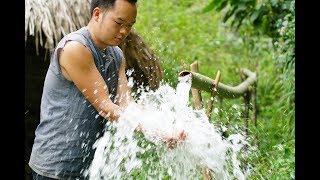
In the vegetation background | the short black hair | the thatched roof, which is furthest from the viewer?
the vegetation background

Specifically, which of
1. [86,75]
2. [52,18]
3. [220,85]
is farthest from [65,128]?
[52,18]

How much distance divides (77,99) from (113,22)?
15.9 inches

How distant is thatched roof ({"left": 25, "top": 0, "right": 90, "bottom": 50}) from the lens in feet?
16.3

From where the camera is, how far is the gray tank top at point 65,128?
2.99 meters

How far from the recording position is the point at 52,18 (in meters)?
5.04

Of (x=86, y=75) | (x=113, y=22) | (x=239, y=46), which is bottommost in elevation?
(x=239, y=46)

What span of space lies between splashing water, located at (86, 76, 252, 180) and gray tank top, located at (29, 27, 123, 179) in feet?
0.27

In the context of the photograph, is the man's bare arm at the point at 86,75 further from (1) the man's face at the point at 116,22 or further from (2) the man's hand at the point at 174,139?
(2) the man's hand at the point at 174,139

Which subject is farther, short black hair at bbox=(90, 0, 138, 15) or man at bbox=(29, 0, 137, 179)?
short black hair at bbox=(90, 0, 138, 15)

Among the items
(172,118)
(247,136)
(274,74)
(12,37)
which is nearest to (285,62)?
(247,136)

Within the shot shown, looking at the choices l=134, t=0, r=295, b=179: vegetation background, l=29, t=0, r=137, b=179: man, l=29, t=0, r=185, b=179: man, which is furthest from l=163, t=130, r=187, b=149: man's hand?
l=134, t=0, r=295, b=179: vegetation background

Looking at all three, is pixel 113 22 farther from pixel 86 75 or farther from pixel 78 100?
pixel 78 100

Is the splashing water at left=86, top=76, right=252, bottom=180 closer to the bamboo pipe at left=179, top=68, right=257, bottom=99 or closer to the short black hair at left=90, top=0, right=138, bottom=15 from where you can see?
the bamboo pipe at left=179, top=68, right=257, bottom=99

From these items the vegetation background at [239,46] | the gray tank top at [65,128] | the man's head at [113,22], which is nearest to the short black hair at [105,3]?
the man's head at [113,22]
